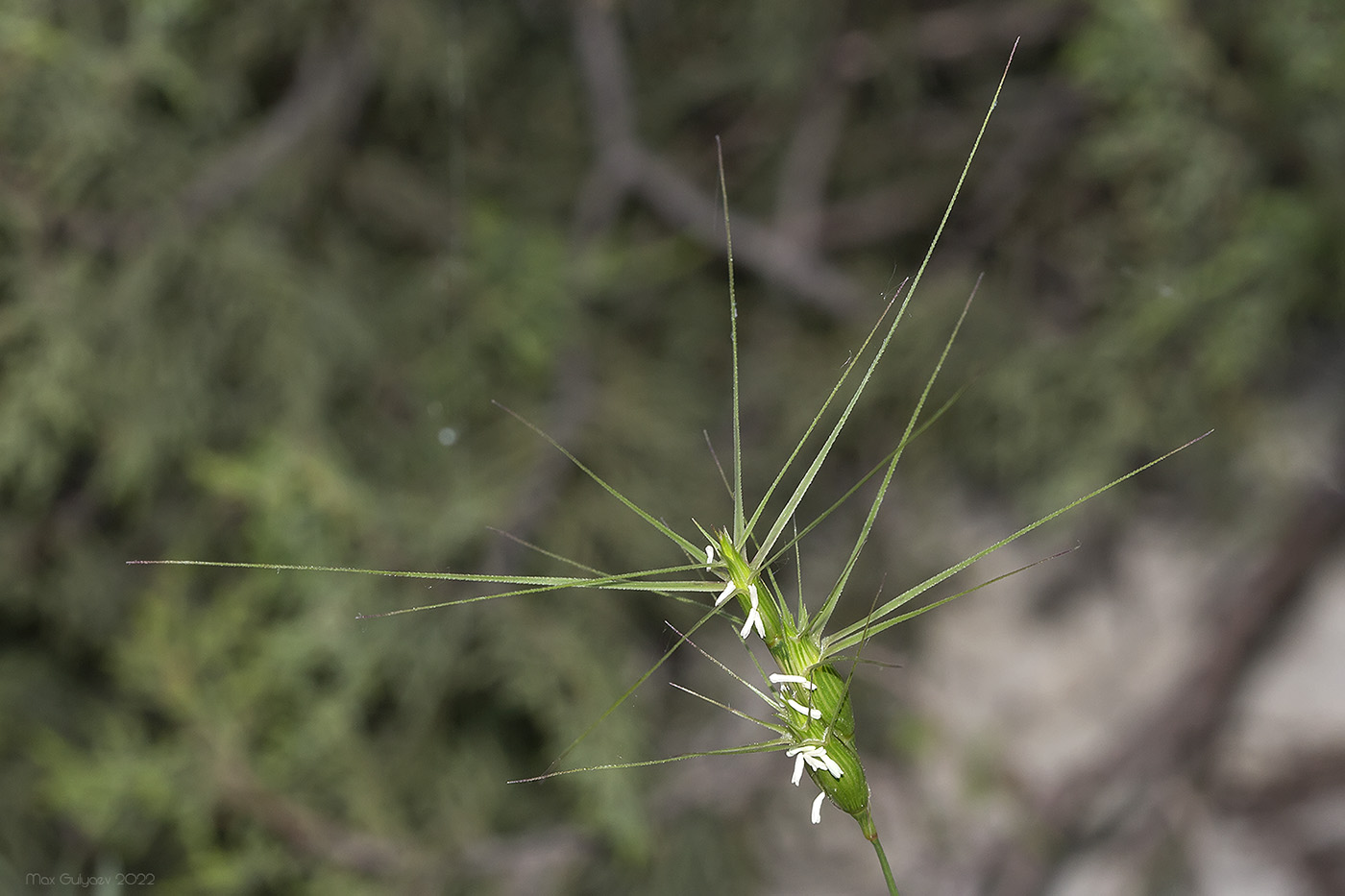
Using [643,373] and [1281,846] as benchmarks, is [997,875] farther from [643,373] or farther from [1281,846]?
[643,373]

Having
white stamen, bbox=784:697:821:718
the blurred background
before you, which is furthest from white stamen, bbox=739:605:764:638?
the blurred background

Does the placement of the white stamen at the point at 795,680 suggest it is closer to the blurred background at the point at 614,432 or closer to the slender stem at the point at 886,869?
the slender stem at the point at 886,869

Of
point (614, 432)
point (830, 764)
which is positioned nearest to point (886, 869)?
point (830, 764)

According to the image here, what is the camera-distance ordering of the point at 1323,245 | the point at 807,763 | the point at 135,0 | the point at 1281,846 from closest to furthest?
1. the point at 807,763
2. the point at 1323,245
3. the point at 135,0
4. the point at 1281,846

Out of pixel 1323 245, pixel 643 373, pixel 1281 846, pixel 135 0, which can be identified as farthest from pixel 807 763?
pixel 1281 846

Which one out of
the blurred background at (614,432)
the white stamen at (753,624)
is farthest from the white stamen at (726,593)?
the blurred background at (614,432)

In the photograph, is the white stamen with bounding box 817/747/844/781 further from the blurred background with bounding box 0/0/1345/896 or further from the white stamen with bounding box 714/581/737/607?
the blurred background with bounding box 0/0/1345/896
